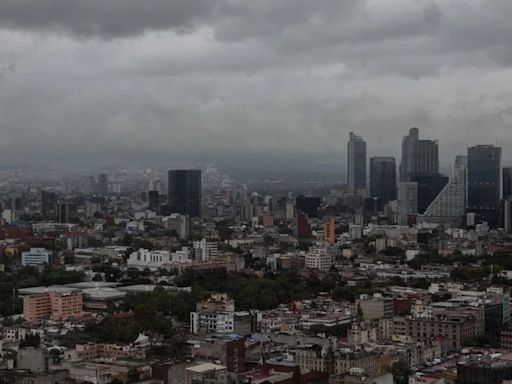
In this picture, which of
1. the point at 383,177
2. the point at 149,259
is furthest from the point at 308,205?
the point at 149,259

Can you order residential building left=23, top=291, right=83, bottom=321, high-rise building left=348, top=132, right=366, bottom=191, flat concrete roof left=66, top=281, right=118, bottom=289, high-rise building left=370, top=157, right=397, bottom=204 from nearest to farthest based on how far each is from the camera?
residential building left=23, top=291, right=83, bottom=321 → flat concrete roof left=66, top=281, right=118, bottom=289 → high-rise building left=370, top=157, right=397, bottom=204 → high-rise building left=348, top=132, right=366, bottom=191

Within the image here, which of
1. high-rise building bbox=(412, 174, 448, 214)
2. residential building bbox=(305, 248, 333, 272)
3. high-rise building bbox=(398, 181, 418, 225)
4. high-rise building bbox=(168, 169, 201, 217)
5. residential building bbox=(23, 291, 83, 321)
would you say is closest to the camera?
residential building bbox=(23, 291, 83, 321)

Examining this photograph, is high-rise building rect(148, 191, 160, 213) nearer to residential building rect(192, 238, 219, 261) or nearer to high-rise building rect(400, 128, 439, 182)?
high-rise building rect(400, 128, 439, 182)

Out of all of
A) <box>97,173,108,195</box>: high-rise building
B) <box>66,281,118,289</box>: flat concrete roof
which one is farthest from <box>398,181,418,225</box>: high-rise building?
<box>66,281,118,289</box>: flat concrete roof

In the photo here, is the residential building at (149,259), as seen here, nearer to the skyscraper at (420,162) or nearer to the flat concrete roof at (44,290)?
the flat concrete roof at (44,290)

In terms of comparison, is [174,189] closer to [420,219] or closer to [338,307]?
[420,219]
